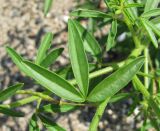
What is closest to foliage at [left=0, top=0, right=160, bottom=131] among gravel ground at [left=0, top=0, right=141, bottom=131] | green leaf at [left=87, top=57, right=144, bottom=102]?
green leaf at [left=87, top=57, right=144, bottom=102]

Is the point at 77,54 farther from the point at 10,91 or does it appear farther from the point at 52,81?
the point at 10,91

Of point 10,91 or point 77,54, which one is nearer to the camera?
point 77,54

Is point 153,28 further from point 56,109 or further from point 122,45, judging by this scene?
point 122,45

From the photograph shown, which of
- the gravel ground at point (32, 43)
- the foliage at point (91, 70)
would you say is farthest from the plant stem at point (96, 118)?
the gravel ground at point (32, 43)

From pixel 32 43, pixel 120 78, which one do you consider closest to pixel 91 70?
pixel 120 78

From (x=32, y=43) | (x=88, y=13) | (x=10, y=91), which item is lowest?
(x=32, y=43)

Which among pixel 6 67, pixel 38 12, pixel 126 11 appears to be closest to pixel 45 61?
pixel 126 11

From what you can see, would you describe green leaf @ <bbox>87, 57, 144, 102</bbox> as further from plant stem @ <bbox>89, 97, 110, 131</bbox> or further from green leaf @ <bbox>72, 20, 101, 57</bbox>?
green leaf @ <bbox>72, 20, 101, 57</bbox>
